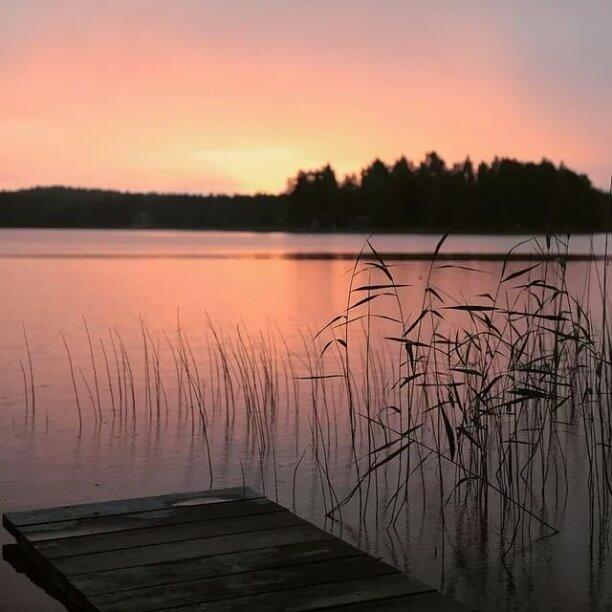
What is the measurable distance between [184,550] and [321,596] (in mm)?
622

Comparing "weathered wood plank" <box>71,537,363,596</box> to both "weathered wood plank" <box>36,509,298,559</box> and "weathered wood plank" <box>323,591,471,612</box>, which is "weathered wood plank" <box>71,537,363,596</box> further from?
"weathered wood plank" <box>323,591,471,612</box>

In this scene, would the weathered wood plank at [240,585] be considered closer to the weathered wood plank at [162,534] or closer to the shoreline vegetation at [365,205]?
the weathered wood plank at [162,534]


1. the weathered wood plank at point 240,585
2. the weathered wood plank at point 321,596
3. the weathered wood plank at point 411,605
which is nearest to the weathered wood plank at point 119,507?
the weathered wood plank at point 240,585

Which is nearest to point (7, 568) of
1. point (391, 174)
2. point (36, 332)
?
point (36, 332)

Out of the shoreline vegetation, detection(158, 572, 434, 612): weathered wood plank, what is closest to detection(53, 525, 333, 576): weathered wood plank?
detection(158, 572, 434, 612): weathered wood plank

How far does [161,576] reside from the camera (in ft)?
9.64

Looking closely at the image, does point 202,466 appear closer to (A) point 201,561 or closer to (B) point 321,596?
(A) point 201,561

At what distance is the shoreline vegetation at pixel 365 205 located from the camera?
65.6 meters

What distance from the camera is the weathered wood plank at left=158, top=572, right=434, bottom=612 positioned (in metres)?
2.70

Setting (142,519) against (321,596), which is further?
(142,519)

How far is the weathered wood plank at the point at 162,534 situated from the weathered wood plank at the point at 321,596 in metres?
0.61

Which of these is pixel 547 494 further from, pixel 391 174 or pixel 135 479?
pixel 391 174

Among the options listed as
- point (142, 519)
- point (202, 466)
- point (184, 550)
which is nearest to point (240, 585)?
point (184, 550)

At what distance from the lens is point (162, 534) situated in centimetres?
337
